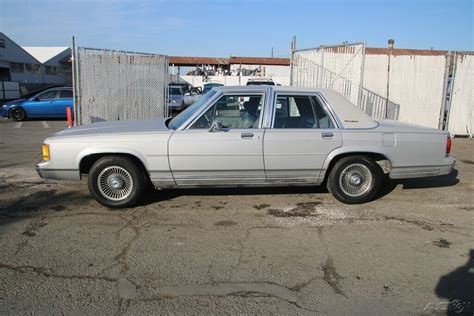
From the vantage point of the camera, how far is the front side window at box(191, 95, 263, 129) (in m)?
5.14

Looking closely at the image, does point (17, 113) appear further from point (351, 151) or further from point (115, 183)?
point (351, 151)

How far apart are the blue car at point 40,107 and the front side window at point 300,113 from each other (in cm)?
1337

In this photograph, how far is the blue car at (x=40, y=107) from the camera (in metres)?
16.3

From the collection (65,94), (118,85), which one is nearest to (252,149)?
(118,85)

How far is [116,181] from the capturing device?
5.09 m

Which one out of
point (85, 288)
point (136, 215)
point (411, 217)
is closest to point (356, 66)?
point (411, 217)

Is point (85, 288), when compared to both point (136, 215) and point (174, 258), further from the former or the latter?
point (136, 215)

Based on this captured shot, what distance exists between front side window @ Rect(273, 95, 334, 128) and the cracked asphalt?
110 centimetres

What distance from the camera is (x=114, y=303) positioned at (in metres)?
3.05

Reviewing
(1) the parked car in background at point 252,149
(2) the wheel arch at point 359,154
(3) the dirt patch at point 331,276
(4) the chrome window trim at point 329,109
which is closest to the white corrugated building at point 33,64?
(1) the parked car in background at point 252,149

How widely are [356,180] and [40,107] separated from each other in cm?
1485

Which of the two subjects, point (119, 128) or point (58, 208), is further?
point (119, 128)

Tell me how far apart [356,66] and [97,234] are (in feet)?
30.3

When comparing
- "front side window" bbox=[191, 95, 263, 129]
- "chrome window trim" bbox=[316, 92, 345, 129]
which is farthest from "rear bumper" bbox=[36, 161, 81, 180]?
"chrome window trim" bbox=[316, 92, 345, 129]
